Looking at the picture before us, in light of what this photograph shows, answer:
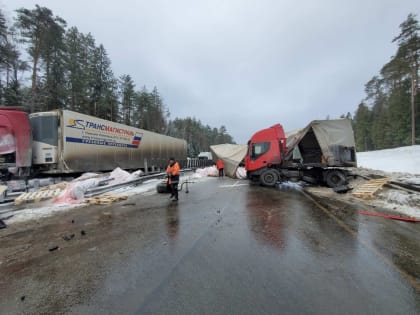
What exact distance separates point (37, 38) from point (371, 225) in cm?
2926

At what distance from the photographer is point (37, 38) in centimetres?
1883

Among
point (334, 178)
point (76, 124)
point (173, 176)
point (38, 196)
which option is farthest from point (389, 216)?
point (76, 124)

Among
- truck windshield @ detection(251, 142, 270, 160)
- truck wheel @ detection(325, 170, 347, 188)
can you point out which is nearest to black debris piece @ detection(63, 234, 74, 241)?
truck windshield @ detection(251, 142, 270, 160)

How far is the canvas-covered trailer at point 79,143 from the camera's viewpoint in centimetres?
890

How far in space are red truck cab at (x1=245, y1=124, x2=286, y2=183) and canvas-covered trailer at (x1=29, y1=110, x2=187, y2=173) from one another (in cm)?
861

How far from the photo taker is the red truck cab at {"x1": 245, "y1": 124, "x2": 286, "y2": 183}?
10.7m

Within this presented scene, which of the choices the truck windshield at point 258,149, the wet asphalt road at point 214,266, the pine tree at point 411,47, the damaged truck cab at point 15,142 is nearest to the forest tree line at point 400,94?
the pine tree at point 411,47

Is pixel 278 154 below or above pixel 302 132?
below

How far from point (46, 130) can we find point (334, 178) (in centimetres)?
1489

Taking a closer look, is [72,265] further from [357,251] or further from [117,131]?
[117,131]

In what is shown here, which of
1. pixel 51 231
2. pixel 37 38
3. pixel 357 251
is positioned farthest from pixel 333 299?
pixel 37 38

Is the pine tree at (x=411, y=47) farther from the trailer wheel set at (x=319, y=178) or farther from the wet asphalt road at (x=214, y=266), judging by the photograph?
the wet asphalt road at (x=214, y=266)

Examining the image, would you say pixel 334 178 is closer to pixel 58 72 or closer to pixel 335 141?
pixel 335 141

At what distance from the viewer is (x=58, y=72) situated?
21.9m
